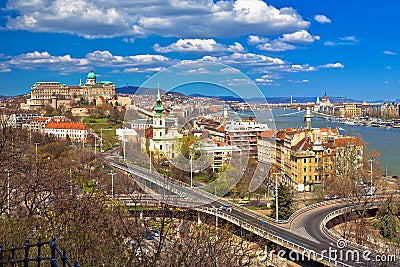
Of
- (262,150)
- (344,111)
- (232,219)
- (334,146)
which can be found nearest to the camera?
(262,150)

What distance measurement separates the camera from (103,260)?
3.11 metres

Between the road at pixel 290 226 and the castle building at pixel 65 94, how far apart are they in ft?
95.3

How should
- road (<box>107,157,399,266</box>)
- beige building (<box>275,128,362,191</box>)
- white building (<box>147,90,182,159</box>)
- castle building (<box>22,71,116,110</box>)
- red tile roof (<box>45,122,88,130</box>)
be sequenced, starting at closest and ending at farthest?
white building (<box>147,90,182,159</box>)
road (<box>107,157,399,266</box>)
beige building (<box>275,128,362,191</box>)
red tile roof (<box>45,122,88,130</box>)
castle building (<box>22,71,116,110</box>)

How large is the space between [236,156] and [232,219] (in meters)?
3.31

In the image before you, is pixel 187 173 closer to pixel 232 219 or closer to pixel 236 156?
pixel 236 156

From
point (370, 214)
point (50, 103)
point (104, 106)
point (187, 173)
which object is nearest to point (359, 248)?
point (187, 173)

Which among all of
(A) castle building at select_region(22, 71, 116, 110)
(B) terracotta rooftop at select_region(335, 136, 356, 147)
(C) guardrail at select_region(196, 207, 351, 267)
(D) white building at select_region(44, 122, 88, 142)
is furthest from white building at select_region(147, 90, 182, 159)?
(A) castle building at select_region(22, 71, 116, 110)

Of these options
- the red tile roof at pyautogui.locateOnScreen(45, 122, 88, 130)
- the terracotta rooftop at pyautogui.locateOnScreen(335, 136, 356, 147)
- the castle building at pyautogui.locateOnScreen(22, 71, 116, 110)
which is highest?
the castle building at pyautogui.locateOnScreen(22, 71, 116, 110)

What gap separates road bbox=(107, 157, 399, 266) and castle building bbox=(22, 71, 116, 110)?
2906cm

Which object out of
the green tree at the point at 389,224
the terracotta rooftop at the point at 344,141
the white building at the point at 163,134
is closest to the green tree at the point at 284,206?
the green tree at the point at 389,224

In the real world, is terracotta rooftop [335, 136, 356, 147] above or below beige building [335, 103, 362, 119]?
below

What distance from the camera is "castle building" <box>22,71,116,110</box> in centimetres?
3819

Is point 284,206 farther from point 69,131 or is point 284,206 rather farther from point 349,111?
point 349,111

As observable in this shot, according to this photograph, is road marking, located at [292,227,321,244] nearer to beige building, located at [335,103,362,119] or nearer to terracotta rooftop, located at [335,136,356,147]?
terracotta rooftop, located at [335,136,356,147]
